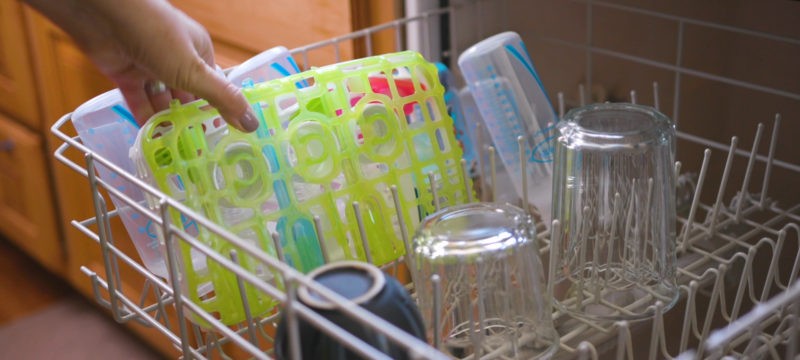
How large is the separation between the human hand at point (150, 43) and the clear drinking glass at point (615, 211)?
0.26 m

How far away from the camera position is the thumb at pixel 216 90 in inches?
24.4

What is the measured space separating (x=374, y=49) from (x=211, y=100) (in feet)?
1.35

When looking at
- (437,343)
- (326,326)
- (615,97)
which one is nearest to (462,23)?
(615,97)

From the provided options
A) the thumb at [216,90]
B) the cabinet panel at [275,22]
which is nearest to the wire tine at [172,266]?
the thumb at [216,90]

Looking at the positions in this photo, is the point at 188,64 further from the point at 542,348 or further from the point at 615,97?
the point at 615,97

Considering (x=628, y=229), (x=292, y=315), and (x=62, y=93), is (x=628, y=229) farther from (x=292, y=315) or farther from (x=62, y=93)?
(x=62, y=93)

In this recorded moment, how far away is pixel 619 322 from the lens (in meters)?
0.58

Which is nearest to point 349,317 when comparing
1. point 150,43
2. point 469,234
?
point 469,234

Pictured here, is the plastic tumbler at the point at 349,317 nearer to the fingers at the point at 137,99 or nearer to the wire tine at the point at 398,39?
the fingers at the point at 137,99

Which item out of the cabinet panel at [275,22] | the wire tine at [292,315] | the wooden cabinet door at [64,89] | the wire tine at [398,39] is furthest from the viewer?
the wooden cabinet door at [64,89]

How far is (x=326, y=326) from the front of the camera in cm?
42

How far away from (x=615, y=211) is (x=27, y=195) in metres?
1.53

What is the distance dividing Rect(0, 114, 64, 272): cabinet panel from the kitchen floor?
11cm

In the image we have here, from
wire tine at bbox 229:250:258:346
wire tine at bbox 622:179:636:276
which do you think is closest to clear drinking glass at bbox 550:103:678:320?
wire tine at bbox 622:179:636:276
